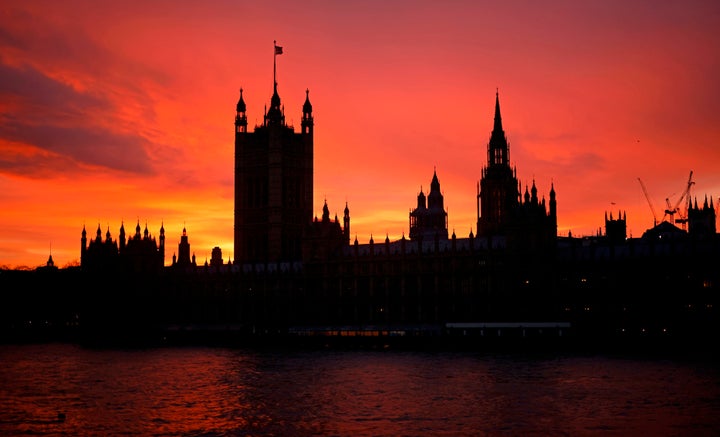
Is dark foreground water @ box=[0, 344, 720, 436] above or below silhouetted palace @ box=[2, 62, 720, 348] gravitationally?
below

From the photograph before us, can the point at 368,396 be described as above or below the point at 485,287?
below

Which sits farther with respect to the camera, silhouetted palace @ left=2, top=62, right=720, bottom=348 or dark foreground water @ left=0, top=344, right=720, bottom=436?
silhouetted palace @ left=2, top=62, right=720, bottom=348

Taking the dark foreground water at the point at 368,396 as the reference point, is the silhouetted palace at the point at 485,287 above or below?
above

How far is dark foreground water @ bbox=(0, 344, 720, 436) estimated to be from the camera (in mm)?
68188

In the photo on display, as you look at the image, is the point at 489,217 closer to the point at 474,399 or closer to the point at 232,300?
the point at 232,300

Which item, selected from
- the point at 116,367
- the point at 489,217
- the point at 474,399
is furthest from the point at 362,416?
the point at 489,217

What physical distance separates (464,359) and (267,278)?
242ft

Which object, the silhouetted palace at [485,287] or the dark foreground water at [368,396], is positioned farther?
the silhouetted palace at [485,287]

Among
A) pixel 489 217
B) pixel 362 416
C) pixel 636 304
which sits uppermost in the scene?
pixel 489 217

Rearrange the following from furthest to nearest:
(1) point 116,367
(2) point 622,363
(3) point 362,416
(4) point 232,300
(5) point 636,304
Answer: (4) point 232,300 → (5) point 636,304 → (1) point 116,367 → (2) point 622,363 → (3) point 362,416

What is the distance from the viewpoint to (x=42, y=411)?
7731 cm

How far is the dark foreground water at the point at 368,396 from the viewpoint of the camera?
6819cm

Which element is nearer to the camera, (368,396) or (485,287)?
(368,396)

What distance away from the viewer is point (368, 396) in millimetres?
84250
